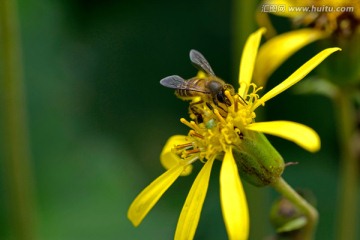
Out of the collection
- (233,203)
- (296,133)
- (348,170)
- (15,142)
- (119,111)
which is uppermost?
(296,133)

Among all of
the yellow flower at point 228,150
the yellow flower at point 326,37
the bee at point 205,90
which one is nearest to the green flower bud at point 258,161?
the yellow flower at point 228,150

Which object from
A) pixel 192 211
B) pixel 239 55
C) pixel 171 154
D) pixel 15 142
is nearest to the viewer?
pixel 192 211

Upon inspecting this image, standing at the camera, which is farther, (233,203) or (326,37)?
(326,37)

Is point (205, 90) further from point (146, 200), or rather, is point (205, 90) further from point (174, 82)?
point (146, 200)

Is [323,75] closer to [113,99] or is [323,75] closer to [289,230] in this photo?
[289,230]

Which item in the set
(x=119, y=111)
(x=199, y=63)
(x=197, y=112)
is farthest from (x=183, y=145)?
(x=119, y=111)

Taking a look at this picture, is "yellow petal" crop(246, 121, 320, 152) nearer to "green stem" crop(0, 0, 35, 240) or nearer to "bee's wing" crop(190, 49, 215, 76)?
"bee's wing" crop(190, 49, 215, 76)

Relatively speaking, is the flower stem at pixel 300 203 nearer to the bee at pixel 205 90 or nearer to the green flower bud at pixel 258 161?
the green flower bud at pixel 258 161

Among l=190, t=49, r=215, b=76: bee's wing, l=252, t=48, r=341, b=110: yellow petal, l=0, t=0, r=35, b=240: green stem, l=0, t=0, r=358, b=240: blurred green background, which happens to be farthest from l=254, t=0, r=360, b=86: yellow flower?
l=0, t=0, r=358, b=240: blurred green background
